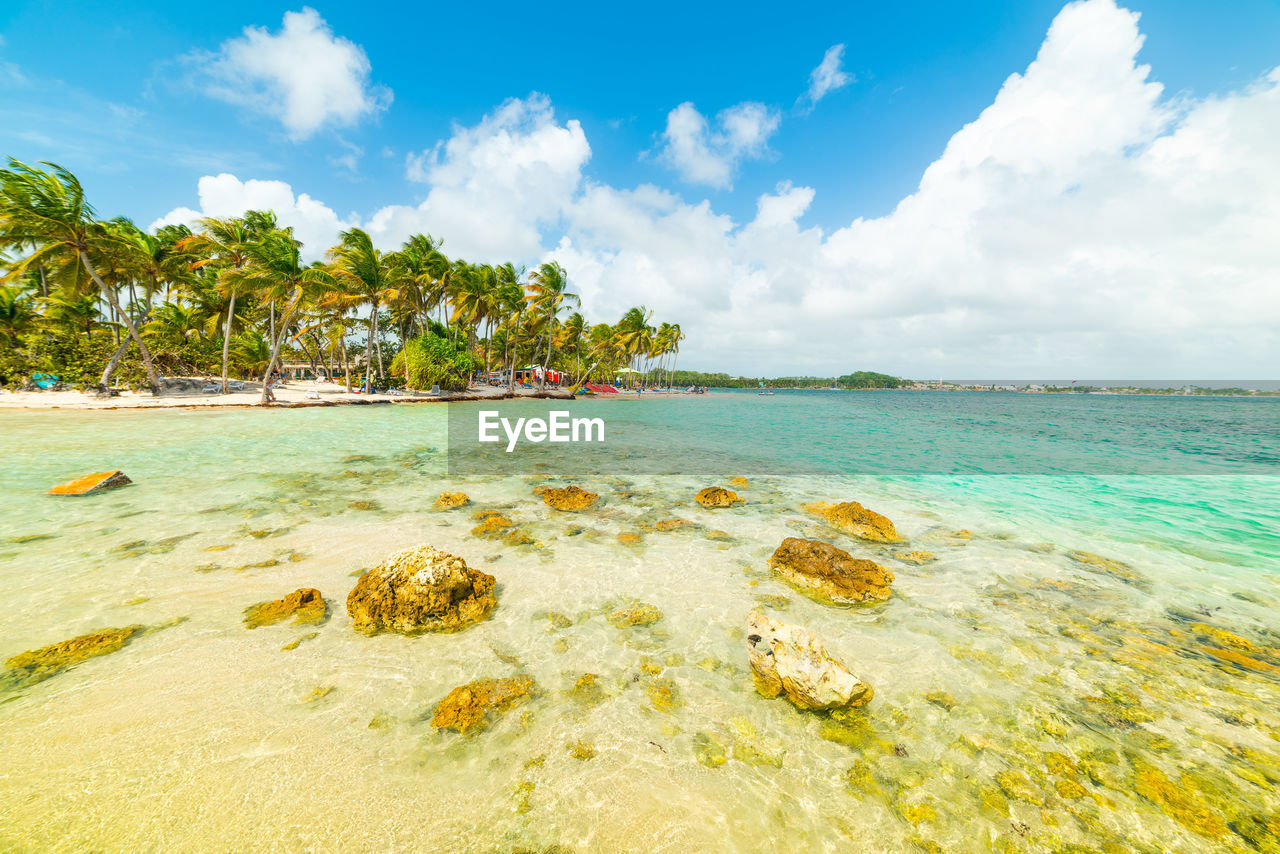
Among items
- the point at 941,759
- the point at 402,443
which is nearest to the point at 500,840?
the point at 941,759

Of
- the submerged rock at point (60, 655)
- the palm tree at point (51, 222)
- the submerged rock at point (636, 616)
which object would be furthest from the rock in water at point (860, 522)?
the palm tree at point (51, 222)

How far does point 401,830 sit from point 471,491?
27.0 feet

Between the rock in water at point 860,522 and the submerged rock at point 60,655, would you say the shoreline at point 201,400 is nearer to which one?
the submerged rock at point 60,655

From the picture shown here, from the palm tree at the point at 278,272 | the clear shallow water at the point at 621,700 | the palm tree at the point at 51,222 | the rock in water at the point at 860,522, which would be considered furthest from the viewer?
the palm tree at the point at 278,272

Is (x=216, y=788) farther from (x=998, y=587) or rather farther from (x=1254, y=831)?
(x=998, y=587)

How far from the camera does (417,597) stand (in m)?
4.69

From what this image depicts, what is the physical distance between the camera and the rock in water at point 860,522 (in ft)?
26.0

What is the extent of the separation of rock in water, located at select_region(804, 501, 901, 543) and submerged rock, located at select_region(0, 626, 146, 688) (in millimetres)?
10272

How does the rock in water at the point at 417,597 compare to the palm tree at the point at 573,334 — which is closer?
the rock in water at the point at 417,597

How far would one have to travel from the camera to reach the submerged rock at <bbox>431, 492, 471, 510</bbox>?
28.9 feet

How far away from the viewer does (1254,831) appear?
267 cm

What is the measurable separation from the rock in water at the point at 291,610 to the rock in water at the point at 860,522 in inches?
340

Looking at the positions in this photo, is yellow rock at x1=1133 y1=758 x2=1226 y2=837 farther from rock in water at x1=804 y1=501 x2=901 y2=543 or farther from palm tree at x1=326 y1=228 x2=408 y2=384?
palm tree at x1=326 y1=228 x2=408 y2=384

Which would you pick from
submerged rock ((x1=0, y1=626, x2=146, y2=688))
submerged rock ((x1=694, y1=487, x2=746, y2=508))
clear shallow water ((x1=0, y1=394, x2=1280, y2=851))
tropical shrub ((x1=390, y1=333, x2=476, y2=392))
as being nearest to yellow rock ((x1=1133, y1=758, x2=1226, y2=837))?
clear shallow water ((x1=0, y1=394, x2=1280, y2=851))
